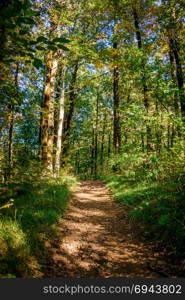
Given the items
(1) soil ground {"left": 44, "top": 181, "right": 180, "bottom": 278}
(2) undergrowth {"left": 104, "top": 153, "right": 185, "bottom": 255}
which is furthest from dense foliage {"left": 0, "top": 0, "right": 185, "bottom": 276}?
(1) soil ground {"left": 44, "top": 181, "right": 180, "bottom": 278}

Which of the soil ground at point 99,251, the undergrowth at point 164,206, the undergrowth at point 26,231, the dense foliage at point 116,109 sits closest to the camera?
the undergrowth at point 26,231

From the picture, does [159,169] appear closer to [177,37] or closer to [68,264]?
[68,264]

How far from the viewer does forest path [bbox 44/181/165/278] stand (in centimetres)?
366

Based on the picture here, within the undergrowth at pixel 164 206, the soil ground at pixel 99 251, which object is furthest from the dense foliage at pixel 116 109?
the soil ground at pixel 99 251

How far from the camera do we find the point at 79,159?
37438 millimetres

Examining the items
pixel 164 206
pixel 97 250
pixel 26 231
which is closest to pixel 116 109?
pixel 164 206

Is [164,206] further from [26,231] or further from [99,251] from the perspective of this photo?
[26,231]

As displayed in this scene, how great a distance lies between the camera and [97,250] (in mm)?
4520

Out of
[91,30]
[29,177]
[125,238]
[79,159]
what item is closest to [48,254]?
[125,238]

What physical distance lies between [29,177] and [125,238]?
4202 mm

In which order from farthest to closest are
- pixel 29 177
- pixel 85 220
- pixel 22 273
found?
pixel 29 177
pixel 85 220
pixel 22 273

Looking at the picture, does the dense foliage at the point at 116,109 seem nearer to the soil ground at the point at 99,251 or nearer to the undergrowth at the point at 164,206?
the undergrowth at the point at 164,206

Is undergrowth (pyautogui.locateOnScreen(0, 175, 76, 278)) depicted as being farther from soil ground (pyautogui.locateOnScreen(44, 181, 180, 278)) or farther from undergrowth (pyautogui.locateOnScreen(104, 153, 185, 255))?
undergrowth (pyautogui.locateOnScreen(104, 153, 185, 255))

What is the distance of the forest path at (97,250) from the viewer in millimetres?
3656
